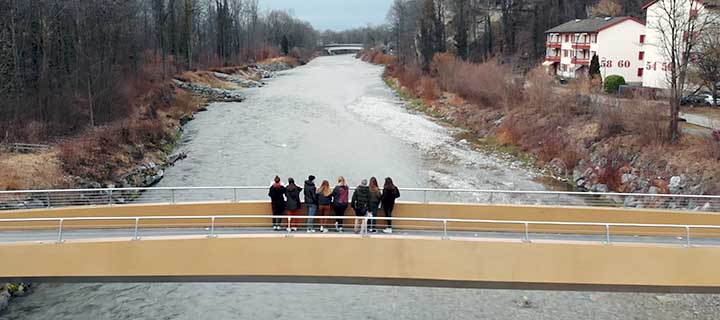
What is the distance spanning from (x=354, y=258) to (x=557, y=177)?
20.2 m

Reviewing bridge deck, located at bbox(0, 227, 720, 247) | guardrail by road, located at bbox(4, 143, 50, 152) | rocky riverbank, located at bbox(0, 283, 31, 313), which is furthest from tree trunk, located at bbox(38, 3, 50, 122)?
bridge deck, located at bbox(0, 227, 720, 247)

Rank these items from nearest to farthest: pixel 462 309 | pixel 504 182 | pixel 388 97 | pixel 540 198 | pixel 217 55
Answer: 1. pixel 462 309
2. pixel 540 198
3. pixel 504 182
4. pixel 388 97
5. pixel 217 55

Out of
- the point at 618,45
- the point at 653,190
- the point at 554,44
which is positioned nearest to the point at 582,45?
the point at 618,45

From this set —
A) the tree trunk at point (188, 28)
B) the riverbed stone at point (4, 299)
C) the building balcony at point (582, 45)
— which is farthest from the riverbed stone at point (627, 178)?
the tree trunk at point (188, 28)

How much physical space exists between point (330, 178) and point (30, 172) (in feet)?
37.5

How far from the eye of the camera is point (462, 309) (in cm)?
1543

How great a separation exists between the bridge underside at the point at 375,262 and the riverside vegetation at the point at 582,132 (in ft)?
37.2

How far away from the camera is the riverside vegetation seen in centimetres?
2520

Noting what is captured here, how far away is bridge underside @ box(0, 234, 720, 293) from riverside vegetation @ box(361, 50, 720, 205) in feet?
37.2

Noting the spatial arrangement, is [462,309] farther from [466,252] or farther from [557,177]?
[557,177]

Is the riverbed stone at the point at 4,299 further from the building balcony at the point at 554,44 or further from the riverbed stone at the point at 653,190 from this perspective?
the building balcony at the point at 554,44

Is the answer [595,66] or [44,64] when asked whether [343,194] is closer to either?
[44,64]

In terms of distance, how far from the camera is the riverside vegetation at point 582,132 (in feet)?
82.7

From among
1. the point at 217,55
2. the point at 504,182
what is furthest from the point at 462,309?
the point at 217,55
